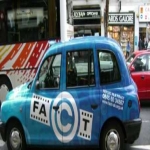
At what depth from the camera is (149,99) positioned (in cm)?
1068

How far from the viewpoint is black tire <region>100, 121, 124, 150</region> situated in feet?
19.4

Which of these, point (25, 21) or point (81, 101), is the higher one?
point (25, 21)

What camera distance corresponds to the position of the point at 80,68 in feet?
19.7

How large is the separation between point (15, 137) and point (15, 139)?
1.4 inches

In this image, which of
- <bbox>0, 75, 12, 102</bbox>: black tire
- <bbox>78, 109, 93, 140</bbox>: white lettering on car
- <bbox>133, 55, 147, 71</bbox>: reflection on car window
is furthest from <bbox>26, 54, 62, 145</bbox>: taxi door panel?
<bbox>133, 55, 147, 71</bbox>: reflection on car window

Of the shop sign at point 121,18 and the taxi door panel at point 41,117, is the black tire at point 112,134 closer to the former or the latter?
the taxi door panel at point 41,117

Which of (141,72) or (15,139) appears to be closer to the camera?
(15,139)

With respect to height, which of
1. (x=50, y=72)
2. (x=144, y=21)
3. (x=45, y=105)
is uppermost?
(x=144, y=21)

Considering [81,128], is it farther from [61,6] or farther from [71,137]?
[61,6]

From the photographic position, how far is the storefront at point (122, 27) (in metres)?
28.2

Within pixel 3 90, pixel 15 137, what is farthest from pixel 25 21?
pixel 15 137

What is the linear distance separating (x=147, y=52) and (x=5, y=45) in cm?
421

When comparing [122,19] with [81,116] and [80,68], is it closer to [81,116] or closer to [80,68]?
[80,68]

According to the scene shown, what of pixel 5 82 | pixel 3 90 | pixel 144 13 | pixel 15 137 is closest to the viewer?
pixel 15 137
